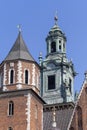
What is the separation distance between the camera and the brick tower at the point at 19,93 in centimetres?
4994

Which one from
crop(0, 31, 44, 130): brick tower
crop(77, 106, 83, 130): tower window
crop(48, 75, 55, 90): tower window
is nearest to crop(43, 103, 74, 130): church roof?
crop(77, 106, 83, 130): tower window

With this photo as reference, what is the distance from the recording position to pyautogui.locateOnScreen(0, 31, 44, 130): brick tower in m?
49.9

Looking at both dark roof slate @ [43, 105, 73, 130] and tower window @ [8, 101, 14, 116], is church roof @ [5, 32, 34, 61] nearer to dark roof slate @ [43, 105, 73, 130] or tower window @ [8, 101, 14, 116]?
tower window @ [8, 101, 14, 116]

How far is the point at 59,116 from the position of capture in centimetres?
5869

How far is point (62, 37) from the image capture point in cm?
7438

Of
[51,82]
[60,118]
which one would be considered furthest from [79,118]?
[51,82]

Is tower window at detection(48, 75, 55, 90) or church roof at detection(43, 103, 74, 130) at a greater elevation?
tower window at detection(48, 75, 55, 90)

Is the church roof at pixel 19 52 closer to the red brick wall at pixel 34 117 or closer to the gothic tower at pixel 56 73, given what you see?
the red brick wall at pixel 34 117

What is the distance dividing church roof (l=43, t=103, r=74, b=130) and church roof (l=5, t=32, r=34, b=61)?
25.5ft

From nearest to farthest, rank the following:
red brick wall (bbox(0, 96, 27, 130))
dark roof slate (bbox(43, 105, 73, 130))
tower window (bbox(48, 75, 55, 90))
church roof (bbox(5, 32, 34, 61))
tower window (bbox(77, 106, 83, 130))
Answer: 1. red brick wall (bbox(0, 96, 27, 130))
2. church roof (bbox(5, 32, 34, 61))
3. tower window (bbox(77, 106, 83, 130))
4. dark roof slate (bbox(43, 105, 73, 130))
5. tower window (bbox(48, 75, 55, 90))

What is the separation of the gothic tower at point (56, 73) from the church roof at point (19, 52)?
1538 centimetres

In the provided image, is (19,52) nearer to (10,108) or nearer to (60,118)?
(10,108)

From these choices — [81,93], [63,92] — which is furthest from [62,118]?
[63,92]

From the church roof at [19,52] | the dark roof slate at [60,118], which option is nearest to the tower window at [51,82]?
the dark roof slate at [60,118]
